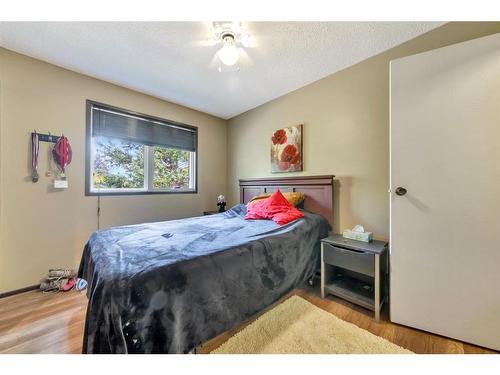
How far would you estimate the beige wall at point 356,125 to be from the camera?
6.12ft

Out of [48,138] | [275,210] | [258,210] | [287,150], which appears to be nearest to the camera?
[48,138]

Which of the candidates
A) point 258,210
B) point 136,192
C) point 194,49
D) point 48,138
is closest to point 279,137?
point 258,210

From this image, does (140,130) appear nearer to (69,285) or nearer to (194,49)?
(194,49)

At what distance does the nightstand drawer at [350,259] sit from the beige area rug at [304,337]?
0.43 meters

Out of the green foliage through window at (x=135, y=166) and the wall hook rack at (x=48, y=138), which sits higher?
the wall hook rack at (x=48, y=138)

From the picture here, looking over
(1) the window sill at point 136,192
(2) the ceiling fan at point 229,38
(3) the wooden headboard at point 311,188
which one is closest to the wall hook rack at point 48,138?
(1) the window sill at point 136,192

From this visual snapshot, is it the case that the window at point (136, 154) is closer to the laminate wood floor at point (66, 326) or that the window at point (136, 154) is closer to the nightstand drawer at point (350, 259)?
the laminate wood floor at point (66, 326)

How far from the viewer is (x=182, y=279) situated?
1.02m

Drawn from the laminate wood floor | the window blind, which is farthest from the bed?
the window blind

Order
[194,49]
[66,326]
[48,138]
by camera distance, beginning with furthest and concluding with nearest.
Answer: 1. [48,138]
2. [194,49]
3. [66,326]

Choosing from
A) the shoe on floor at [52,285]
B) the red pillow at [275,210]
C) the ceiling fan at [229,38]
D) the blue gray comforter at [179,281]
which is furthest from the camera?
the red pillow at [275,210]

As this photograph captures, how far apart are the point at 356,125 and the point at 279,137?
103cm
